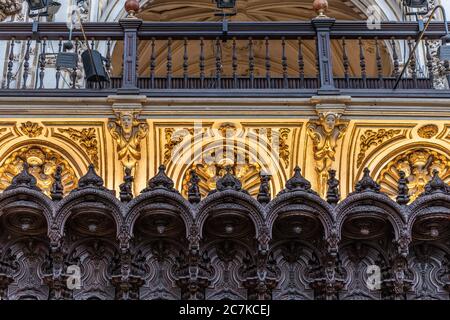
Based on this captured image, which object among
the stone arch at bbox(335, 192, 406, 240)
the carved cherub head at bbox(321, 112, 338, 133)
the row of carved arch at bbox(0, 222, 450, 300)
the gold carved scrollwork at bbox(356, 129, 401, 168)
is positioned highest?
the carved cherub head at bbox(321, 112, 338, 133)

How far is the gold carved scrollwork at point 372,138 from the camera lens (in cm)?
1270

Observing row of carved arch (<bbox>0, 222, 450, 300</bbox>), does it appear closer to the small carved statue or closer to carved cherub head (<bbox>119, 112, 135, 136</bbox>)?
the small carved statue

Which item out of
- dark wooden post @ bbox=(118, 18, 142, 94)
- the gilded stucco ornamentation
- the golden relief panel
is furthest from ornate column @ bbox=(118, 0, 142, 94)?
the gilded stucco ornamentation

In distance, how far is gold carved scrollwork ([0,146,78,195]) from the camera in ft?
41.7

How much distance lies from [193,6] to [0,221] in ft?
34.9

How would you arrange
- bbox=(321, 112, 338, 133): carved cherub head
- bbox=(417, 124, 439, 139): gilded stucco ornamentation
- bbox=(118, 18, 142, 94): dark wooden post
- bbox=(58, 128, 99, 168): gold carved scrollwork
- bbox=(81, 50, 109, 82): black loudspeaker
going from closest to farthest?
bbox=(321, 112, 338, 133): carved cherub head
bbox=(118, 18, 142, 94): dark wooden post
bbox=(417, 124, 439, 139): gilded stucco ornamentation
bbox=(58, 128, 99, 168): gold carved scrollwork
bbox=(81, 50, 109, 82): black loudspeaker

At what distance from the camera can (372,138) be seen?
12734 mm

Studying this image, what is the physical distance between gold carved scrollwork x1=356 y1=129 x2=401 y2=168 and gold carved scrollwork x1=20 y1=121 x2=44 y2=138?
4234 mm

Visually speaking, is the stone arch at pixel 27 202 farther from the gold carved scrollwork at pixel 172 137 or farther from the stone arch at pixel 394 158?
the stone arch at pixel 394 158

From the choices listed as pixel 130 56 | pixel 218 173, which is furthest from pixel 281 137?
pixel 130 56

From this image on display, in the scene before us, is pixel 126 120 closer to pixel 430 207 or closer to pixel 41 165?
pixel 41 165

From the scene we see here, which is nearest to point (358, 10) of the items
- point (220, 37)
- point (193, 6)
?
point (193, 6)

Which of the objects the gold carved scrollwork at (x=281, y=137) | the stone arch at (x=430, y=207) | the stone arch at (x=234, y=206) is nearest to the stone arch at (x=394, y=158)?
the gold carved scrollwork at (x=281, y=137)
